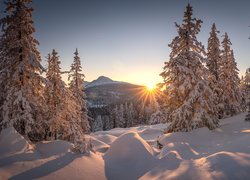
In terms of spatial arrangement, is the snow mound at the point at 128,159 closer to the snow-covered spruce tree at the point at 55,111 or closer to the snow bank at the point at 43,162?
the snow bank at the point at 43,162

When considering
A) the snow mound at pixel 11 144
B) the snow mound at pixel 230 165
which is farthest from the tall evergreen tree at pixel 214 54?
the snow mound at pixel 11 144

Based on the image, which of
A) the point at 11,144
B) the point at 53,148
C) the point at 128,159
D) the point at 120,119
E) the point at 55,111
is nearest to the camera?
the point at 11,144

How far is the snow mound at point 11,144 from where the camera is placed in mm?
11891

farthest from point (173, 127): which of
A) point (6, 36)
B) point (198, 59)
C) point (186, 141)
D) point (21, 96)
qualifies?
point (6, 36)

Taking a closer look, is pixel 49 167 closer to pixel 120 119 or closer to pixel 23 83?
pixel 23 83

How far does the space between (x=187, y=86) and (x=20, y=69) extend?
13401mm

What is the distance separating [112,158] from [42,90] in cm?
728

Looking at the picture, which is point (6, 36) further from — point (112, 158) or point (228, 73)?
point (228, 73)

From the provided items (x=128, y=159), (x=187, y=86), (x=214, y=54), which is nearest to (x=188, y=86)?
(x=187, y=86)

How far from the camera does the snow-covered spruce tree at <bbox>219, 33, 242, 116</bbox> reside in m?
33.6

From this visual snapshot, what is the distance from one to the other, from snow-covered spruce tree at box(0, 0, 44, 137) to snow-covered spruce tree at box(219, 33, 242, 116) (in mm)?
25849

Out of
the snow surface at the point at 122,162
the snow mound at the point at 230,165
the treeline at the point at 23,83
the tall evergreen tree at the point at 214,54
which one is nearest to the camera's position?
the snow mound at the point at 230,165

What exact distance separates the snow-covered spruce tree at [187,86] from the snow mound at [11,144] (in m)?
12.9

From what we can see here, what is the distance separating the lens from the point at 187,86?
67.5ft
